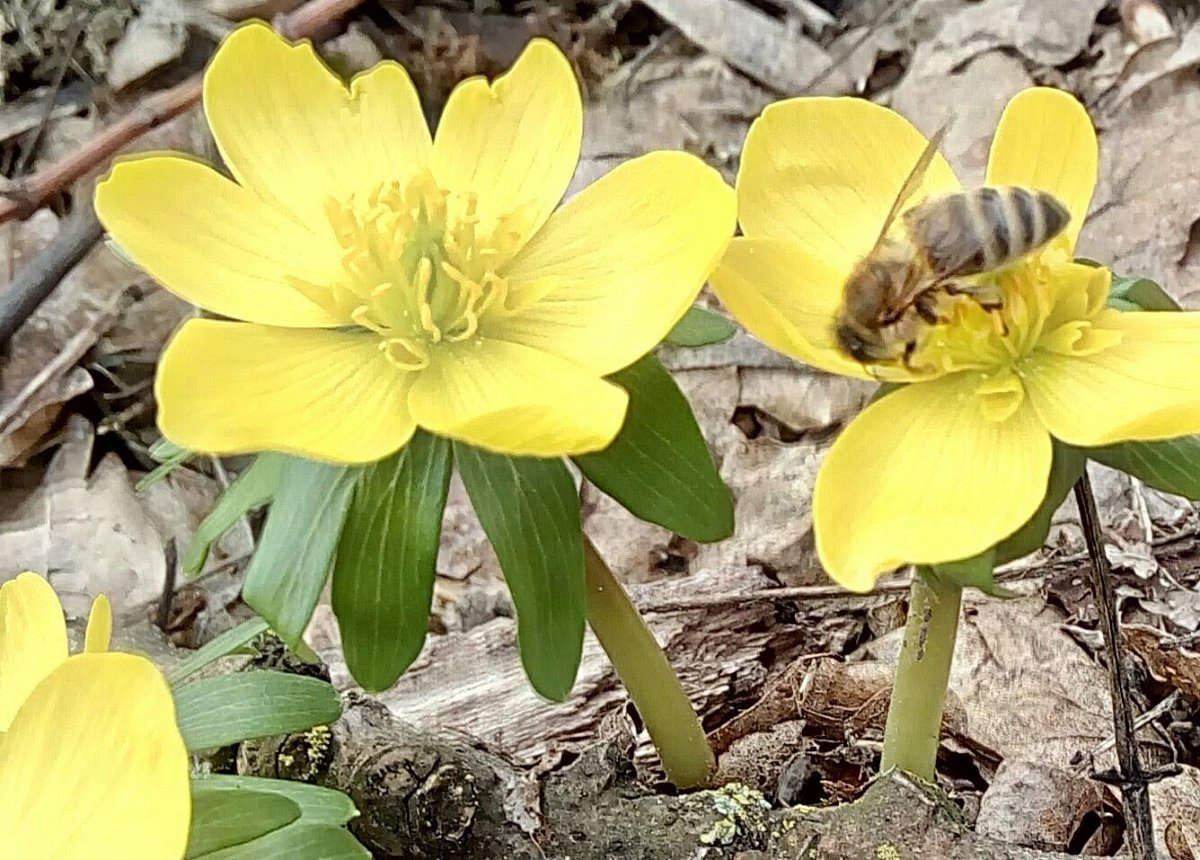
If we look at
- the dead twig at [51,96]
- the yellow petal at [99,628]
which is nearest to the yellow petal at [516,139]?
the yellow petal at [99,628]

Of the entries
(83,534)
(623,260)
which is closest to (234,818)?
(623,260)

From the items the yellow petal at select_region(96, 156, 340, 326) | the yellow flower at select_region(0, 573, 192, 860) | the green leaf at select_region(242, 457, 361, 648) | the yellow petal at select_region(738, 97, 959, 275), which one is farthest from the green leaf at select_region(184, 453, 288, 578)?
the yellow petal at select_region(738, 97, 959, 275)

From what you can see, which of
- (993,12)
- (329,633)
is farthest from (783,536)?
(993,12)

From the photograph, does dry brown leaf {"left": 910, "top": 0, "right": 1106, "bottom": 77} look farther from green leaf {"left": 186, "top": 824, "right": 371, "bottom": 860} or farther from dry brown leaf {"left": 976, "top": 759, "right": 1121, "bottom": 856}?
green leaf {"left": 186, "top": 824, "right": 371, "bottom": 860}

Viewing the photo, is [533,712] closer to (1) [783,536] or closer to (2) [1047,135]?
(1) [783,536]

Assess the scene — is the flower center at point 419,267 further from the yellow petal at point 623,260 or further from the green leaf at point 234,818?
the green leaf at point 234,818
